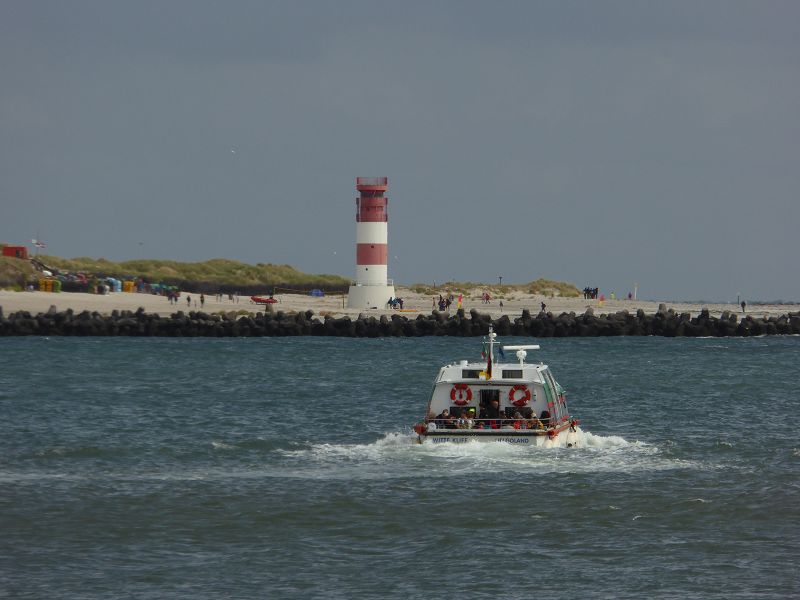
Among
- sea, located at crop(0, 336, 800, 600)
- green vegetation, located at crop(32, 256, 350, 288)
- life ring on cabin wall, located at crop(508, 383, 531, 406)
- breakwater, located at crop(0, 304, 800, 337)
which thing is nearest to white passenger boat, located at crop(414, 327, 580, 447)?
life ring on cabin wall, located at crop(508, 383, 531, 406)

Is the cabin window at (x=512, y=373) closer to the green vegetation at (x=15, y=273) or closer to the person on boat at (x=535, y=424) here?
the person on boat at (x=535, y=424)

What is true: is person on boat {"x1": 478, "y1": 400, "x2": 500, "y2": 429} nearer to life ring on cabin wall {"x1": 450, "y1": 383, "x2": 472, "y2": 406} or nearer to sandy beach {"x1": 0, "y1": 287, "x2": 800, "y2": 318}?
life ring on cabin wall {"x1": 450, "y1": 383, "x2": 472, "y2": 406}

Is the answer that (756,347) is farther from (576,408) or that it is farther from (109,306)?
(109,306)

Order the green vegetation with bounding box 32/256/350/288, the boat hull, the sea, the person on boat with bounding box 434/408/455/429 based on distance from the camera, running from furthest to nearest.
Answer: the green vegetation with bounding box 32/256/350/288 → the person on boat with bounding box 434/408/455/429 → the boat hull → the sea

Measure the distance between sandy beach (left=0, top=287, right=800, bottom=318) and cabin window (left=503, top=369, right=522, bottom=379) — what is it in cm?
5930

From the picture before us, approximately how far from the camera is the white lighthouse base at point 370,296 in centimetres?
9481

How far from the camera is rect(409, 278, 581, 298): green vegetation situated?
415ft

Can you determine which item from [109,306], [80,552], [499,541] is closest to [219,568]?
[80,552]

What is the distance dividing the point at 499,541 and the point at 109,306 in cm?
7529

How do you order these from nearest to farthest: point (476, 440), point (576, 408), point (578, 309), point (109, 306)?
point (476, 440), point (576, 408), point (109, 306), point (578, 309)

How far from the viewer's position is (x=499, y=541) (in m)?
24.0

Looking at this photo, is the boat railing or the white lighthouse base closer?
the boat railing

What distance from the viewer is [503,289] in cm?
13038

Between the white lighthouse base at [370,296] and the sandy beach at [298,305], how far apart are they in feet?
2.09
